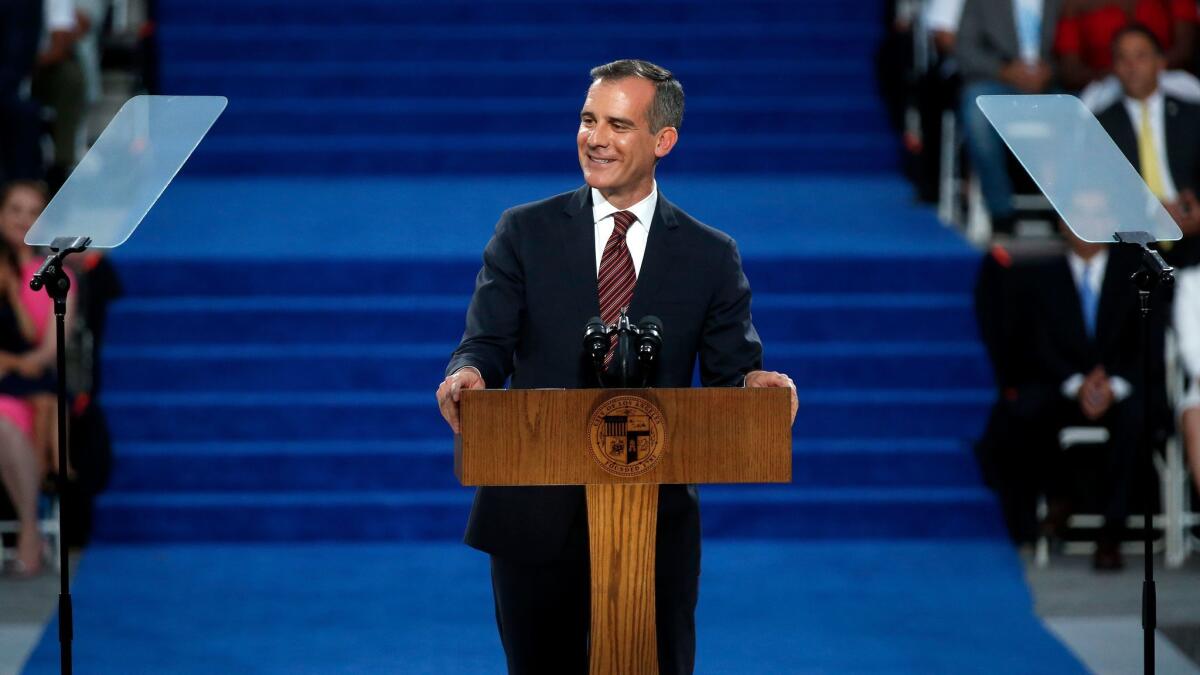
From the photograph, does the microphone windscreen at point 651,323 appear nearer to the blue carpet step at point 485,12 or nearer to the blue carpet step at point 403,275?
the blue carpet step at point 403,275

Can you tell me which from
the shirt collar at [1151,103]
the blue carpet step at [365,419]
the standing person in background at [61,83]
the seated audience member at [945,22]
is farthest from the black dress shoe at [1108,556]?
the standing person in background at [61,83]

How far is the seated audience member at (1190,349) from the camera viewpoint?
23.6 feet

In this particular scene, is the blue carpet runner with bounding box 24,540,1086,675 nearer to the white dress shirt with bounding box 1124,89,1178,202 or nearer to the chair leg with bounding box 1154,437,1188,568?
the chair leg with bounding box 1154,437,1188,568

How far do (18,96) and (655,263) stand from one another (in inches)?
251

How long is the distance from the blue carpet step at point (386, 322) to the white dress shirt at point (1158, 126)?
3.44 feet

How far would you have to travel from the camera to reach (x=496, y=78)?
36.7ft

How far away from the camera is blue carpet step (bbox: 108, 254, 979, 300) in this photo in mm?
8633

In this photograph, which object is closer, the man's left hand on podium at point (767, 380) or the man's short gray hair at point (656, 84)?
the man's left hand on podium at point (767, 380)

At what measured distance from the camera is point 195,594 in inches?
271

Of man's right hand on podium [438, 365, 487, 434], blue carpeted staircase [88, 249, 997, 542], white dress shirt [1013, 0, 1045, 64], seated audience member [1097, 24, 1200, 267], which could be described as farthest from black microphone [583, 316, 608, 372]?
white dress shirt [1013, 0, 1045, 64]

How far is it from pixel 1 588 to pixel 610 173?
4.14m

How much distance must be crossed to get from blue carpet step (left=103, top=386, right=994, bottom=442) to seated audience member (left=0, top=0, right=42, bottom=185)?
180cm

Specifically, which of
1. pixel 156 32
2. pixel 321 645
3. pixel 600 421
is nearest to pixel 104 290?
pixel 321 645

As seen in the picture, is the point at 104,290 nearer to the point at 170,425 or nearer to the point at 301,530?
the point at 170,425
